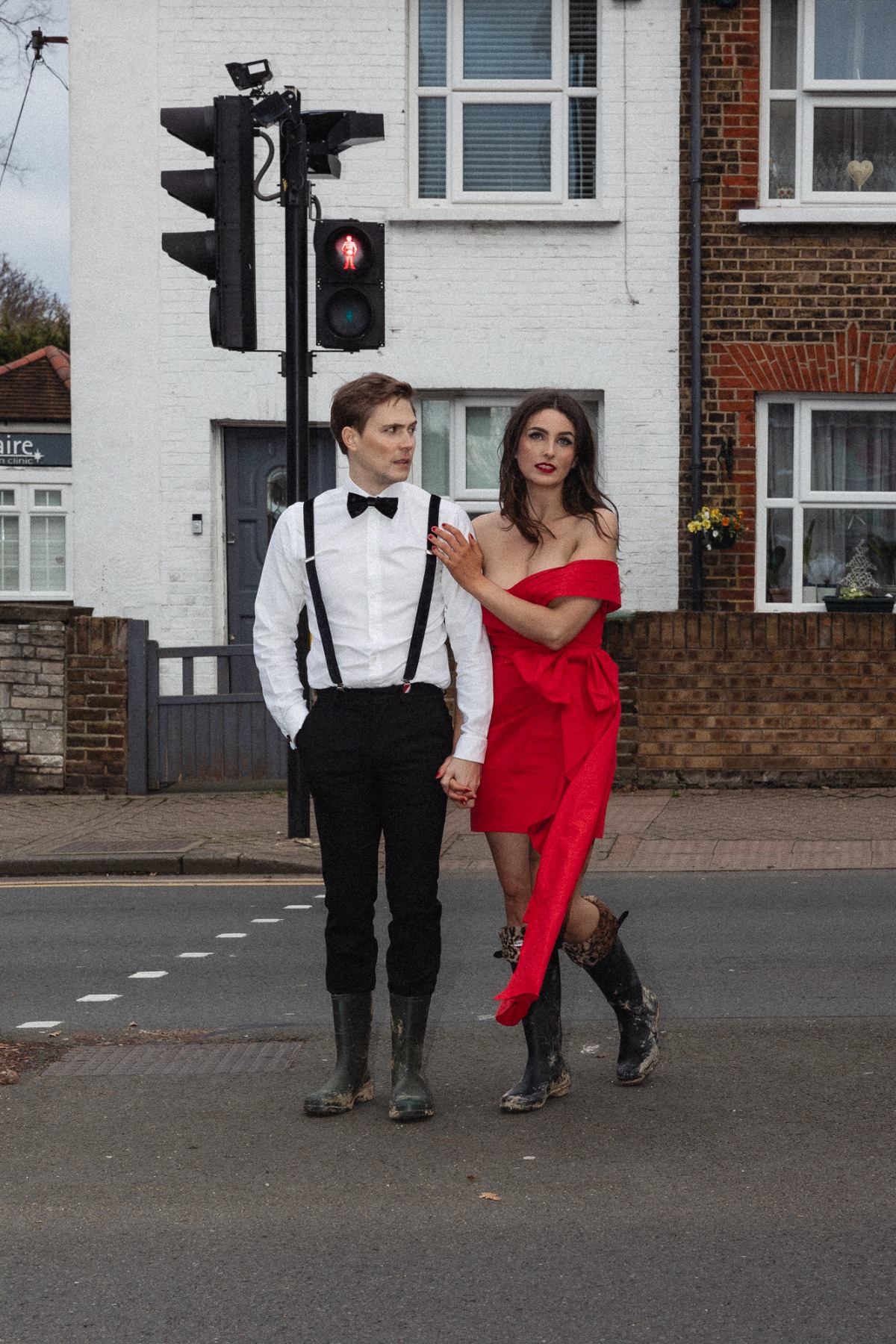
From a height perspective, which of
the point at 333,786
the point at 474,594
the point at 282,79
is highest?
the point at 282,79

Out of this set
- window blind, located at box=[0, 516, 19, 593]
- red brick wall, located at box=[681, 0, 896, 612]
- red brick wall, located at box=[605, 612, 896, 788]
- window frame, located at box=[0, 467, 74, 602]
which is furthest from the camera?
window blind, located at box=[0, 516, 19, 593]

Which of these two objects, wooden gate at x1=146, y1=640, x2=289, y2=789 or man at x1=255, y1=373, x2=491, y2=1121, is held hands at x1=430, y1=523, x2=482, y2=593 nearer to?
man at x1=255, y1=373, x2=491, y2=1121

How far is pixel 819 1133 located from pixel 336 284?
619 cm

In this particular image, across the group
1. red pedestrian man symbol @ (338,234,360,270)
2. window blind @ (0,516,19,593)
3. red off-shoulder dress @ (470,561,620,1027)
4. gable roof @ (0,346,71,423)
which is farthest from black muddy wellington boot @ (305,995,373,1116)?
window blind @ (0,516,19,593)

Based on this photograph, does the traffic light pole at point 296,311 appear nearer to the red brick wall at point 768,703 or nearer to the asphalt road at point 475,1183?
the red brick wall at point 768,703

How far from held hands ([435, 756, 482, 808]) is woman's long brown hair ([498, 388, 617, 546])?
65 cm

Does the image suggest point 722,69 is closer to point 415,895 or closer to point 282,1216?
point 415,895

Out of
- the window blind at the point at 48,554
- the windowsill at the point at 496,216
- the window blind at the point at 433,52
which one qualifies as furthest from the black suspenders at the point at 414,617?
the window blind at the point at 48,554

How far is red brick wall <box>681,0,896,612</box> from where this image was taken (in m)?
13.7

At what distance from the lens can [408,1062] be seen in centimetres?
462

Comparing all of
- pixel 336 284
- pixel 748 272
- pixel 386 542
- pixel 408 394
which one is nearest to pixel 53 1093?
pixel 386 542

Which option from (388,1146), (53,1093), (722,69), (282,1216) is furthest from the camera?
(722,69)

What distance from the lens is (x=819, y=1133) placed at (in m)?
4.42

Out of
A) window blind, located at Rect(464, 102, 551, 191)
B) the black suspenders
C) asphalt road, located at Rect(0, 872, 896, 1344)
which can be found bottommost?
asphalt road, located at Rect(0, 872, 896, 1344)
